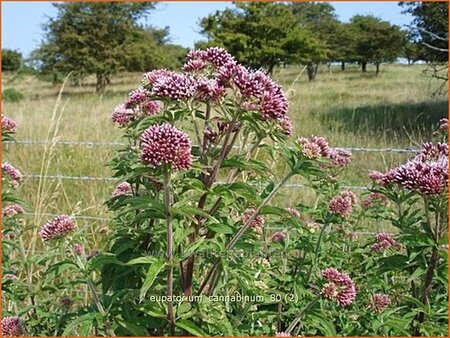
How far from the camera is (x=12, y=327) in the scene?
214cm

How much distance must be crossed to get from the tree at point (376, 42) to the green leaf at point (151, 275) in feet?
137

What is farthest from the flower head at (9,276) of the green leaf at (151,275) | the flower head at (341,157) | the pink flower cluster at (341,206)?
the flower head at (341,157)

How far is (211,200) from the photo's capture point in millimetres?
1863

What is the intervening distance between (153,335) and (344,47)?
139 ft

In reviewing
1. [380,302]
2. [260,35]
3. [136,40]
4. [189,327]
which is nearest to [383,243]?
[380,302]

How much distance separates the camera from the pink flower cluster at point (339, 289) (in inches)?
82.5

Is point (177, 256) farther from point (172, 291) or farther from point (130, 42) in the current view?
point (130, 42)

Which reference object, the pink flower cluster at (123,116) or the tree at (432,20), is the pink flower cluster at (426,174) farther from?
the tree at (432,20)

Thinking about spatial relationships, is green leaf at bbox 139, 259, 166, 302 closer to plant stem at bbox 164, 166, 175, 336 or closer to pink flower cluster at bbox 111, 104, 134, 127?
plant stem at bbox 164, 166, 175, 336

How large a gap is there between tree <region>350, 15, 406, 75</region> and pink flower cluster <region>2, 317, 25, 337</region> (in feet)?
136

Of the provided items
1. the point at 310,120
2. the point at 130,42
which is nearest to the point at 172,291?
the point at 310,120

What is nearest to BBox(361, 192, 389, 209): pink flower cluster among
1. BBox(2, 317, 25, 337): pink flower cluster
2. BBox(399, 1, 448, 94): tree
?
BBox(2, 317, 25, 337): pink flower cluster

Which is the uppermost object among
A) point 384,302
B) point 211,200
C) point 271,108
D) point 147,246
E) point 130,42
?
point 130,42

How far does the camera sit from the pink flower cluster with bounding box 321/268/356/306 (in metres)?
2.10
